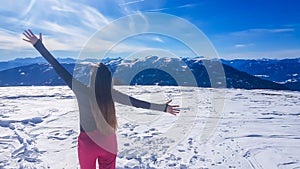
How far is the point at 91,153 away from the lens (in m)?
2.17

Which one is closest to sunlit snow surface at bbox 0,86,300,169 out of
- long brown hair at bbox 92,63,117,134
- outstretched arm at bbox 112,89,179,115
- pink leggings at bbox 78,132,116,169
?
outstretched arm at bbox 112,89,179,115

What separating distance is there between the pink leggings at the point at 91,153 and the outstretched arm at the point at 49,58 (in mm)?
468

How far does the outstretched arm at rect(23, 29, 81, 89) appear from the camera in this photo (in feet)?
6.77

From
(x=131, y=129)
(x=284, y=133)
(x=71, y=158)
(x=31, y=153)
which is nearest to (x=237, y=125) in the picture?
(x=284, y=133)

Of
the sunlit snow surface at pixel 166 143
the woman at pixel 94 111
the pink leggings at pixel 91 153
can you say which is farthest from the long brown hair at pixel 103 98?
the sunlit snow surface at pixel 166 143

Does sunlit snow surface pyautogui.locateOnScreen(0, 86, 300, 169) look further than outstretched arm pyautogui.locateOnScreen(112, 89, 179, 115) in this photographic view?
Yes

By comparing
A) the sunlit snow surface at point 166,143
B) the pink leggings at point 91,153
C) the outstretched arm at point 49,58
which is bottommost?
the sunlit snow surface at point 166,143

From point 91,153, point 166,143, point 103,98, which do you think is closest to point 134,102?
point 103,98

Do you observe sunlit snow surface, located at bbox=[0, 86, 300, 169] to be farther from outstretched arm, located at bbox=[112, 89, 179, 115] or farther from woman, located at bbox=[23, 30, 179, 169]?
woman, located at bbox=[23, 30, 179, 169]

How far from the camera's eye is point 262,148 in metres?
5.67

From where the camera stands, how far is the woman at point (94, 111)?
2.10 m

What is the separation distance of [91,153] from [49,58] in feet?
2.84

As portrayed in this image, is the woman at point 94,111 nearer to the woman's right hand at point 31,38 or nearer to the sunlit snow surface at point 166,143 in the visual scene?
the woman's right hand at point 31,38

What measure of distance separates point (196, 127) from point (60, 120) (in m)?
4.55
